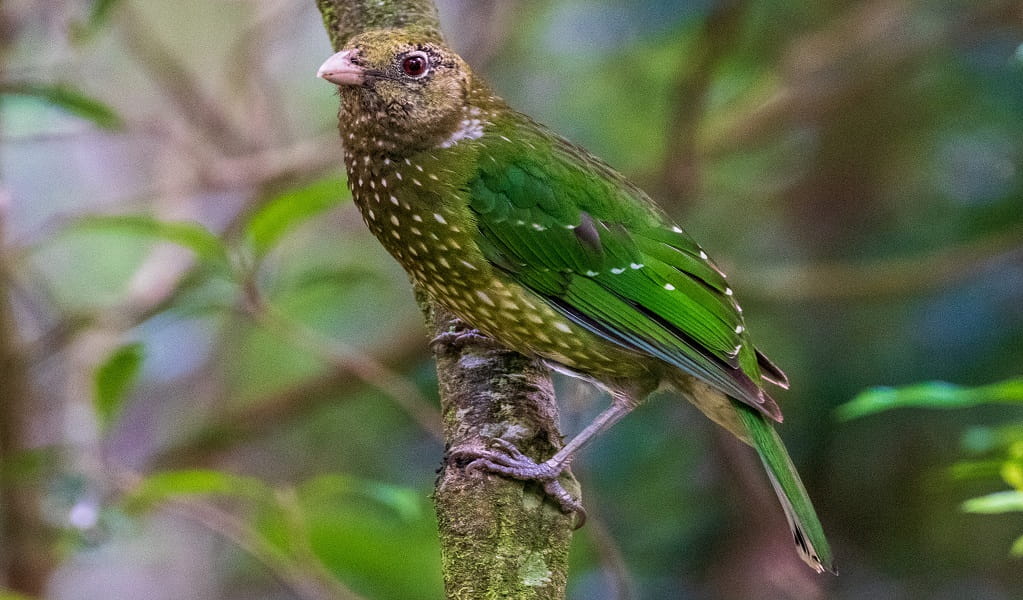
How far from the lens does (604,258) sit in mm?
2885

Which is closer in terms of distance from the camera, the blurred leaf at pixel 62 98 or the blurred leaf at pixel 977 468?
the blurred leaf at pixel 977 468

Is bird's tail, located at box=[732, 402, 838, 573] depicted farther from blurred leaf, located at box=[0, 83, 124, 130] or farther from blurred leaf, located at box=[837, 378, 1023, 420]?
blurred leaf, located at box=[0, 83, 124, 130]

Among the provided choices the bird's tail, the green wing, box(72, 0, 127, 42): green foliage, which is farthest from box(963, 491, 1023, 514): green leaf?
box(72, 0, 127, 42): green foliage

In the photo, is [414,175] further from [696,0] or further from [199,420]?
[199,420]

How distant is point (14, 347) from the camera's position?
3637 millimetres

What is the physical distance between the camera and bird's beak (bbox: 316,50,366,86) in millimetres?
2648

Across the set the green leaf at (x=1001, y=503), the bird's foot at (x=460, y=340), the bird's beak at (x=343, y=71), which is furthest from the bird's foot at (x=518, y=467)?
the bird's beak at (x=343, y=71)

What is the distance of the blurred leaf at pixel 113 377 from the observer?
11.0 feet

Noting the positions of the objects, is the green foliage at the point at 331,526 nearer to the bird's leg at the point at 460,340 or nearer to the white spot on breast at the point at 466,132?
the bird's leg at the point at 460,340

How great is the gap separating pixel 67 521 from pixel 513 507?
6.41 feet

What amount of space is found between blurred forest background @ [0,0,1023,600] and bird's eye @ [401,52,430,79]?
0.78m

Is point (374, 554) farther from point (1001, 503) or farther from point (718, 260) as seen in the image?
point (1001, 503)

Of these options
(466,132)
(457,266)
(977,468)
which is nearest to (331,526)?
(457,266)

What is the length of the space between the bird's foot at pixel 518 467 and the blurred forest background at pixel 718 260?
979 millimetres
